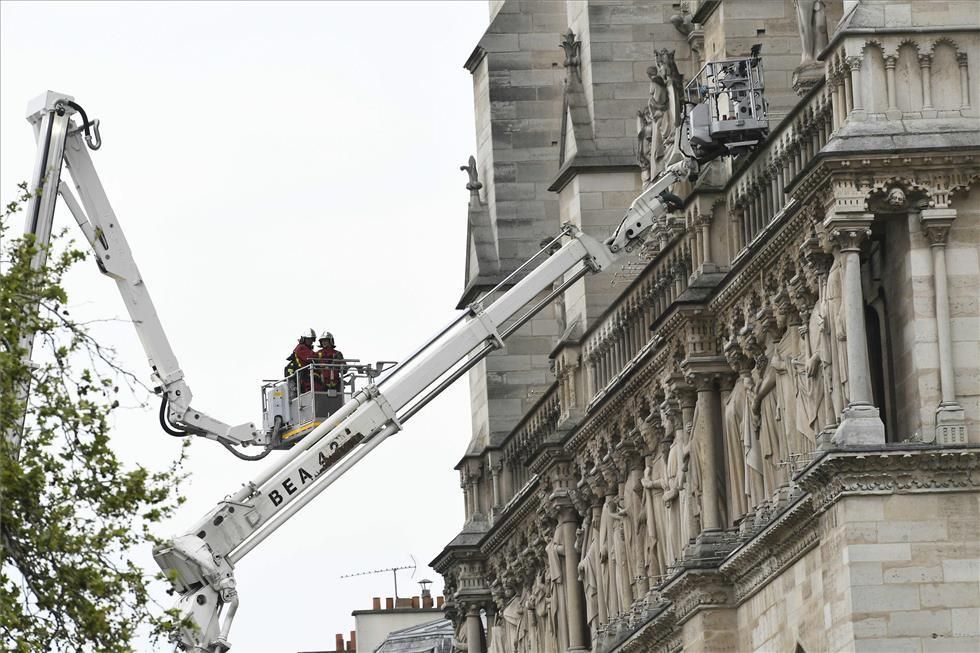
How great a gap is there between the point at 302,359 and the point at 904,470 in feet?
57.3

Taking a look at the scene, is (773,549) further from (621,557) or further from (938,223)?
(621,557)

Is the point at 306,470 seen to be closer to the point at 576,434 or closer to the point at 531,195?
the point at 576,434

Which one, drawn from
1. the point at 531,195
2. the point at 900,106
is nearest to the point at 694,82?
the point at 900,106

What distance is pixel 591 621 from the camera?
198 feet

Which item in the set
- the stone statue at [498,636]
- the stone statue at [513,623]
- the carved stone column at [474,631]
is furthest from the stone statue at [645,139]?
the carved stone column at [474,631]

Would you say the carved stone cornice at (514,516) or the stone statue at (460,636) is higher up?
the carved stone cornice at (514,516)

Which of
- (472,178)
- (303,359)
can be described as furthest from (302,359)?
(472,178)

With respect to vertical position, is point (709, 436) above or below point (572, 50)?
below

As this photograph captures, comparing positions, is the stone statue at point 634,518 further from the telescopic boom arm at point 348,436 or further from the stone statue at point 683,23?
the stone statue at point 683,23

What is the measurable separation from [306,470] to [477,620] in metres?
16.2

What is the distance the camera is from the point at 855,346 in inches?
1736

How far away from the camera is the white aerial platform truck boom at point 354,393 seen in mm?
52500

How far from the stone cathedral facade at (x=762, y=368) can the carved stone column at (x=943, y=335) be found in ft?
0.12

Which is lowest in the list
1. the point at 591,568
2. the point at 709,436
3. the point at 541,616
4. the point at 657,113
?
the point at 709,436
